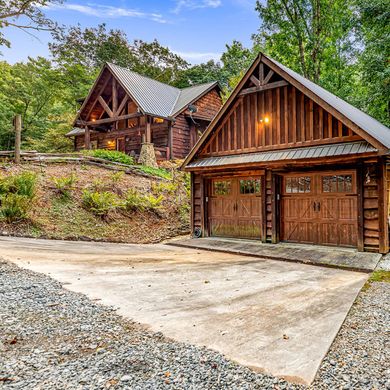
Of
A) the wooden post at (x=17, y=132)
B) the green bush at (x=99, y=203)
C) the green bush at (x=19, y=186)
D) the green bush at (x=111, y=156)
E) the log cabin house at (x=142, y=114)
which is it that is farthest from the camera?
the log cabin house at (x=142, y=114)

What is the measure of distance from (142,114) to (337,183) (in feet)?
41.8

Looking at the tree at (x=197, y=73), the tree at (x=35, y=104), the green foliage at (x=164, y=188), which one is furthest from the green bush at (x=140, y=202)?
the tree at (x=197, y=73)

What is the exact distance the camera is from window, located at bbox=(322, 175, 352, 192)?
8023mm

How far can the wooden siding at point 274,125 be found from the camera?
834 centimetres

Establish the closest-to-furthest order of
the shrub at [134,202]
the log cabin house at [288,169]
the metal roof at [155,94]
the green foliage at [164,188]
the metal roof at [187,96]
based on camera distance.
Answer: the log cabin house at [288,169]
the shrub at [134,202]
the green foliage at [164,188]
the metal roof at [155,94]
the metal roof at [187,96]

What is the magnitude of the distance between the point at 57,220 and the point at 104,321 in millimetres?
7291

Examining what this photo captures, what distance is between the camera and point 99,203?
35.4 ft

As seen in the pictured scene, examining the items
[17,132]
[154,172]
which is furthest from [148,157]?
[17,132]

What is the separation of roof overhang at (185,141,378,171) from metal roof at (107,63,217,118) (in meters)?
8.99

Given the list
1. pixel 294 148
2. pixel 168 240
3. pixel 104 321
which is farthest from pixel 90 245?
pixel 294 148

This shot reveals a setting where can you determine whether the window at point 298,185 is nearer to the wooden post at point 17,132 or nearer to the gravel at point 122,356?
the gravel at point 122,356

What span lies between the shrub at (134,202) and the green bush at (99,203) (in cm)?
47

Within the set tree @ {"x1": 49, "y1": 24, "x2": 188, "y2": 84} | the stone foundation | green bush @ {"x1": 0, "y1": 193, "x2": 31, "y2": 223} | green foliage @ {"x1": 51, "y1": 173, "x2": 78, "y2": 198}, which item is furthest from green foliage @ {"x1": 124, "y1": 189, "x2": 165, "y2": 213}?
tree @ {"x1": 49, "y1": 24, "x2": 188, "y2": 84}

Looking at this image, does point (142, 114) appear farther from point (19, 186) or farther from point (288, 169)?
point (288, 169)
